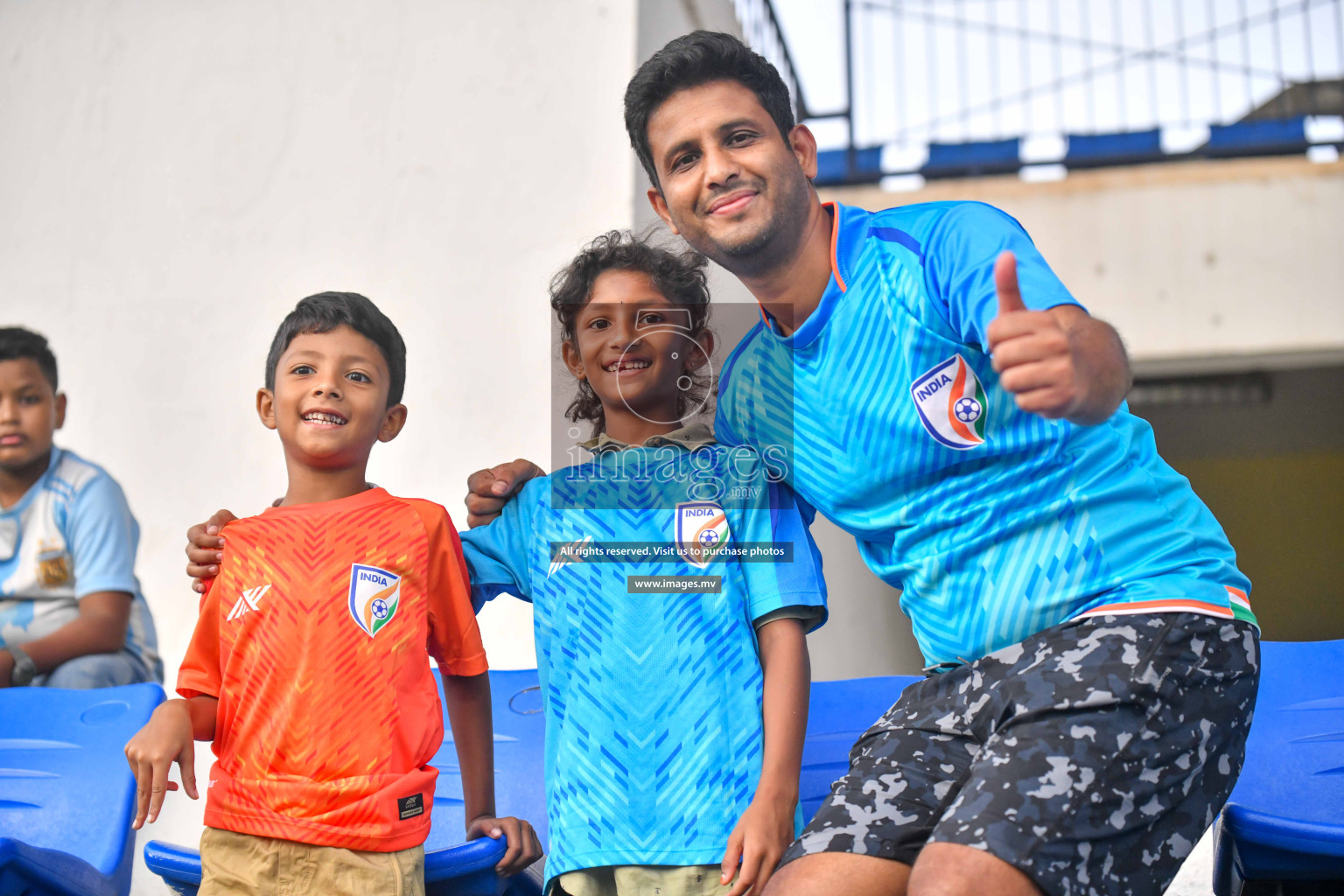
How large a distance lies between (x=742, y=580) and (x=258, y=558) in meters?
0.67

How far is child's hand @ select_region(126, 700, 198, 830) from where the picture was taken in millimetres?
1221

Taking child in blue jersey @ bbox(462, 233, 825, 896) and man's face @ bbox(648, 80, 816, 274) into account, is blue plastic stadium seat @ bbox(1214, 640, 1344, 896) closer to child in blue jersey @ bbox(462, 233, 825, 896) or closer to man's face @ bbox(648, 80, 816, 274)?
child in blue jersey @ bbox(462, 233, 825, 896)

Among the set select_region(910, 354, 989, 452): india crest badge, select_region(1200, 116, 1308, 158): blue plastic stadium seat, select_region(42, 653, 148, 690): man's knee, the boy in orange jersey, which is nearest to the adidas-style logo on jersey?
the boy in orange jersey

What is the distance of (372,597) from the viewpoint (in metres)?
1.41

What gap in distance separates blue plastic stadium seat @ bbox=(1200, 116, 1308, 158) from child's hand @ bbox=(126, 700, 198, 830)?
12.0ft

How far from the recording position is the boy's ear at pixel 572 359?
1.64 m

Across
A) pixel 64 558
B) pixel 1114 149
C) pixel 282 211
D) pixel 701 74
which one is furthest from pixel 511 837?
pixel 1114 149

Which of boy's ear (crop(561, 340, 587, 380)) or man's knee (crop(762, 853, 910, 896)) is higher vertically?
boy's ear (crop(561, 340, 587, 380))

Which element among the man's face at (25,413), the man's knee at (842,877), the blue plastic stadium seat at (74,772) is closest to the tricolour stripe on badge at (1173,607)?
the man's knee at (842,877)

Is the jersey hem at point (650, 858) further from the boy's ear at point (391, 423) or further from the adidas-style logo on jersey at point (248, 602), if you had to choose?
the boy's ear at point (391, 423)

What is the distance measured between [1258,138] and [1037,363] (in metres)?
3.35

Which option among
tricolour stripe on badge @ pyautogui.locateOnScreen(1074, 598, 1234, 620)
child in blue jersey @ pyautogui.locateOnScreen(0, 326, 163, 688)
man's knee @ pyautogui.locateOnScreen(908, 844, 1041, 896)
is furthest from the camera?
child in blue jersey @ pyautogui.locateOnScreen(0, 326, 163, 688)

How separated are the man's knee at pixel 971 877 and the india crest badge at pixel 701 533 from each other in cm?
58

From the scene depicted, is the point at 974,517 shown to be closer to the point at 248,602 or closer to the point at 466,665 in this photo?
the point at 466,665
